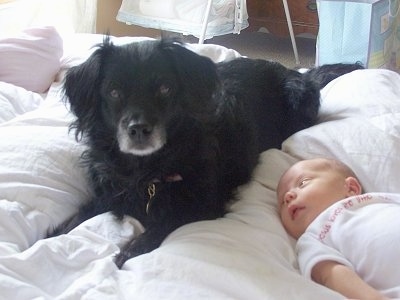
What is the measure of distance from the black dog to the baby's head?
0.53ft

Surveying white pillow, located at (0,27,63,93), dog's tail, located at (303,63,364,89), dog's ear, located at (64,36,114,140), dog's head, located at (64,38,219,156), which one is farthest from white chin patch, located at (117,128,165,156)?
dog's tail, located at (303,63,364,89)

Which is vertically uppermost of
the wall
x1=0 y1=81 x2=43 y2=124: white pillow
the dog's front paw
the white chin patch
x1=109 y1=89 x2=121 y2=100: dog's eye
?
x1=109 y1=89 x2=121 y2=100: dog's eye

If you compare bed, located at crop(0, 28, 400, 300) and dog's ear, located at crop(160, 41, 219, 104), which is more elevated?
dog's ear, located at crop(160, 41, 219, 104)

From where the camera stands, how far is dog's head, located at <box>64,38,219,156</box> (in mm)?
1247

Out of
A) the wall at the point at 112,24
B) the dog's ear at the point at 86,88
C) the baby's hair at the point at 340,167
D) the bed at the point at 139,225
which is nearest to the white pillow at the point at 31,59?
the bed at the point at 139,225

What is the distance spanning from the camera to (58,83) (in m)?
2.01

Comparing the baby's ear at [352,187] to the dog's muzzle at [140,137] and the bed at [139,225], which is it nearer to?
the bed at [139,225]

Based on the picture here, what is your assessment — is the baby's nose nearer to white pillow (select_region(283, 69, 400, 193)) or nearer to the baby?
the baby

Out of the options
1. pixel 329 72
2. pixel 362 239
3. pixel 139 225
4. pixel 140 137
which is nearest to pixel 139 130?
pixel 140 137

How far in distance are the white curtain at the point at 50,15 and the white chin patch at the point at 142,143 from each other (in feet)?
5.43

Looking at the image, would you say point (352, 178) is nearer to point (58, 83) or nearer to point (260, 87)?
point (260, 87)

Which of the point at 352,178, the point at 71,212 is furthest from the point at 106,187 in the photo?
the point at 352,178

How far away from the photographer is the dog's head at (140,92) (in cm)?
125

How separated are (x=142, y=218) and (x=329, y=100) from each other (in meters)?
0.87
